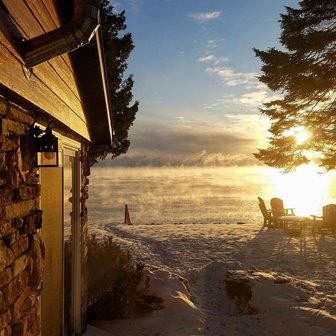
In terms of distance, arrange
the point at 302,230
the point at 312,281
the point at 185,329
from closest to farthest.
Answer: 1. the point at 185,329
2. the point at 312,281
3. the point at 302,230

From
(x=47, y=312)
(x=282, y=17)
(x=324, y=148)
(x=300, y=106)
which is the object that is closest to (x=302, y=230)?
(x=324, y=148)

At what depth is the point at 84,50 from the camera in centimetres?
407

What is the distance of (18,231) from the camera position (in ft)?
8.28

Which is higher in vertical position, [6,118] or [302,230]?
[6,118]

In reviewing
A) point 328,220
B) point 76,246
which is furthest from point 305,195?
point 76,246

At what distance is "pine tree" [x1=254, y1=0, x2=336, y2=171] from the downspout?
9.99 meters

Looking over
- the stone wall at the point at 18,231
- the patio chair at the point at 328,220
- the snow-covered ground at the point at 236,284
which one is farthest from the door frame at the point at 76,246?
the patio chair at the point at 328,220

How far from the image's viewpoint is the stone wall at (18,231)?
2280mm

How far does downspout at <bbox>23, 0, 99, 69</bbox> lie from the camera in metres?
2.36

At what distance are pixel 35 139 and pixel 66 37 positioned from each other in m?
0.81

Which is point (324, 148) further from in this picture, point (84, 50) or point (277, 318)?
point (84, 50)

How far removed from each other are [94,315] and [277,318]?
3.00 meters

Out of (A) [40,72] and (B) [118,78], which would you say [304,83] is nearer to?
(B) [118,78]

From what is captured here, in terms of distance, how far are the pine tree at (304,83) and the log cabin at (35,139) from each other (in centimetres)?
881
